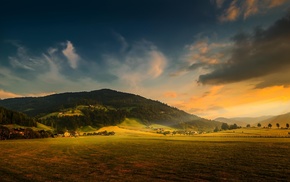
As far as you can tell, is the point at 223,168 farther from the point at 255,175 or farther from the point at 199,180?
the point at 199,180

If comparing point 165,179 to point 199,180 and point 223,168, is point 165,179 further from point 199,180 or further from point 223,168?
point 223,168

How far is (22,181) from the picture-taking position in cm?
2858

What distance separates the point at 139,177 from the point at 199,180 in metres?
7.59

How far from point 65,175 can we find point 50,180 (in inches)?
129

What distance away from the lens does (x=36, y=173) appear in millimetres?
33531

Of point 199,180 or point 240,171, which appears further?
point 240,171

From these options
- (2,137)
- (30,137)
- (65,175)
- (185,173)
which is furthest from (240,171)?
(30,137)

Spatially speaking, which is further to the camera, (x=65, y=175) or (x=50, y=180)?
(x=65, y=175)

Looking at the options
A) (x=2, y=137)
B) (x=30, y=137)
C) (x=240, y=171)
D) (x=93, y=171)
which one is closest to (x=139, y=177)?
(x=93, y=171)

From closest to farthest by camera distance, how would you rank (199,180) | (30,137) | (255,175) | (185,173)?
(199,180), (255,175), (185,173), (30,137)

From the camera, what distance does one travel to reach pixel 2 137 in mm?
158875

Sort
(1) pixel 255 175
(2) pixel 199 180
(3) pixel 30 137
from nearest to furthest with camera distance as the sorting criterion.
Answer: (2) pixel 199 180 → (1) pixel 255 175 → (3) pixel 30 137

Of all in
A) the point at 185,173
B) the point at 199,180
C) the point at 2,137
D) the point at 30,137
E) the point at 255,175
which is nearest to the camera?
the point at 199,180

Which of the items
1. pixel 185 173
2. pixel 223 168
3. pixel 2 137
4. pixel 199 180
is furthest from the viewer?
pixel 2 137
